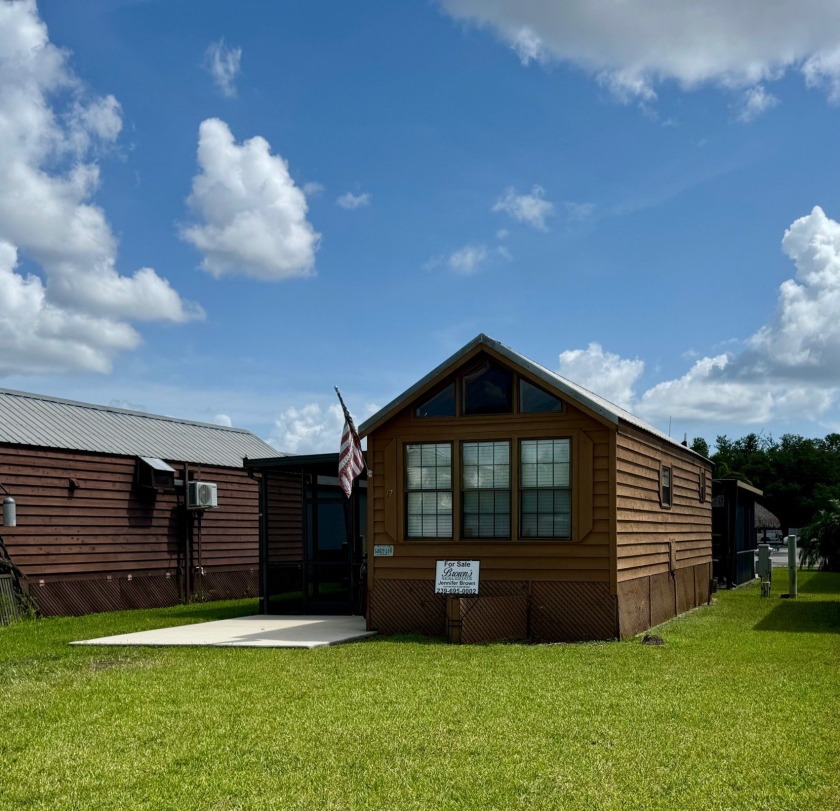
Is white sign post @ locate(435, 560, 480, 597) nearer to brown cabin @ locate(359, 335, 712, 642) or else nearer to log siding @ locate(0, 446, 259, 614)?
brown cabin @ locate(359, 335, 712, 642)

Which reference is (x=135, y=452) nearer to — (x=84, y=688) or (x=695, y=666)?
(x=84, y=688)

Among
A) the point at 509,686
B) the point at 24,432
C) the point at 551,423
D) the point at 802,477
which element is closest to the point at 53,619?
the point at 24,432

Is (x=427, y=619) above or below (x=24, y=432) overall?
below

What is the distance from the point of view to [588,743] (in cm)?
740

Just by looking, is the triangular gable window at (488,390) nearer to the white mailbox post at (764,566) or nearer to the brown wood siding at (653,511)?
the brown wood siding at (653,511)

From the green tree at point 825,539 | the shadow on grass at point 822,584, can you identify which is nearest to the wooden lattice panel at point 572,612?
the shadow on grass at point 822,584

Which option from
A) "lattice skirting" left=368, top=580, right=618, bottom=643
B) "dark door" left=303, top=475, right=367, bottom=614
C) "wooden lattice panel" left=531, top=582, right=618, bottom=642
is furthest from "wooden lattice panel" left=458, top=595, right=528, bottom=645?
"dark door" left=303, top=475, right=367, bottom=614

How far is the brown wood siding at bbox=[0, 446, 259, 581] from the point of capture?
1833 centimetres

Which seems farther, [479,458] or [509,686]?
[479,458]

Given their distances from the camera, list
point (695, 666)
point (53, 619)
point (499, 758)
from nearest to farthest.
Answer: point (499, 758) < point (695, 666) < point (53, 619)

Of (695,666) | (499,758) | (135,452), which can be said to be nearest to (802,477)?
(135,452)

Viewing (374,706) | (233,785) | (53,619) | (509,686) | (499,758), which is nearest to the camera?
(233,785)

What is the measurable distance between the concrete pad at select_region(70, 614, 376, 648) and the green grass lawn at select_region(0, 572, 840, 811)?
52 centimetres

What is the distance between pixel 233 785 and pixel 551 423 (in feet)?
28.8
